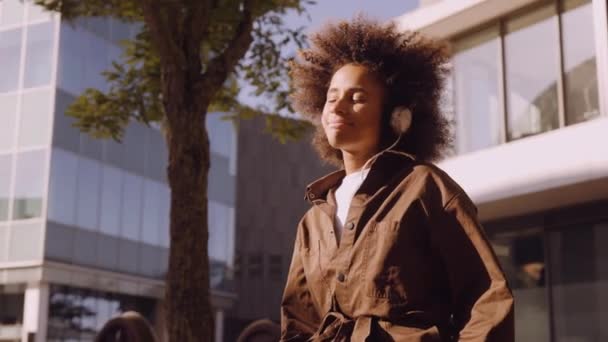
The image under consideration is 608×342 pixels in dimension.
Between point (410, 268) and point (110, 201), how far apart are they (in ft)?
84.4

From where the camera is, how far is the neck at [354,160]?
2.60m

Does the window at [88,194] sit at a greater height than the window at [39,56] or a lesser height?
lesser

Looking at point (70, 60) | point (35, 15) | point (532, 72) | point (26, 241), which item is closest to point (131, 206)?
point (26, 241)

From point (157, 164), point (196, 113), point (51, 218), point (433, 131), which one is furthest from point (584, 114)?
point (157, 164)

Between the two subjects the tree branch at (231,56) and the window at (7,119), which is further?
the window at (7,119)

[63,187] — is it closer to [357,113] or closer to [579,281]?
[579,281]

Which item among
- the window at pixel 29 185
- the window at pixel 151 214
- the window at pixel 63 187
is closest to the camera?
the window at pixel 29 185

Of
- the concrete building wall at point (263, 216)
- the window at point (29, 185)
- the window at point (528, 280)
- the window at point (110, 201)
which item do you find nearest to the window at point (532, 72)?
the window at point (528, 280)

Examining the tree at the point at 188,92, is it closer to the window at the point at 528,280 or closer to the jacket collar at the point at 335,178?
the window at the point at 528,280

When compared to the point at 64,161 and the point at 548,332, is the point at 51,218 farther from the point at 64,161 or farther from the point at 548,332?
the point at 548,332

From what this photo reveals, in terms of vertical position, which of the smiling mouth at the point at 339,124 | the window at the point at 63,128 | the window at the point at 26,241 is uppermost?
the window at the point at 63,128

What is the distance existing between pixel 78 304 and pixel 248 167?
17118 millimetres

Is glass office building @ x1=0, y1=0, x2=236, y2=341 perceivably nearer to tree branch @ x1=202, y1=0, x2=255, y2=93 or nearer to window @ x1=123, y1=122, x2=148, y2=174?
window @ x1=123, y1=122, x2=148, y2=174

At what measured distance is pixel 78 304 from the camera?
26125 millimetres
